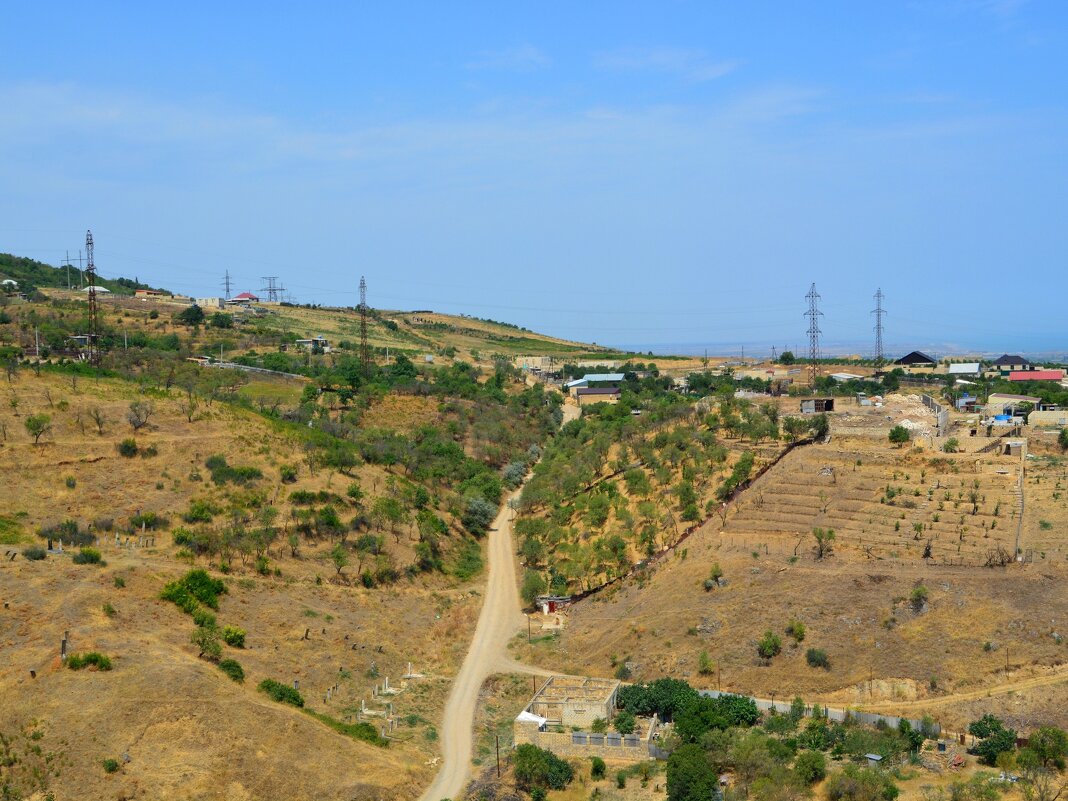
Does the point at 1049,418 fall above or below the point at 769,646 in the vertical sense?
above

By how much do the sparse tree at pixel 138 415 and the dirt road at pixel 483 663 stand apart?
18840 millimetres

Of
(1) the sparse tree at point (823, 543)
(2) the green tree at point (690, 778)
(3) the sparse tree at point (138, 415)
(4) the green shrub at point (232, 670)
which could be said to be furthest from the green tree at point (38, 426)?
(1) the sparse tree at point (823, 543)

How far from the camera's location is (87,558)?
138 ft

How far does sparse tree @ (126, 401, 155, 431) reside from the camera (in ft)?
184

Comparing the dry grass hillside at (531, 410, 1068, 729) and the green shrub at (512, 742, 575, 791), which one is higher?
the dry grass hillside at (531, 410, 1068, 729)

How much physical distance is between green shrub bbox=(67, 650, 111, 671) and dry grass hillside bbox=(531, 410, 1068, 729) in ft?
53.7

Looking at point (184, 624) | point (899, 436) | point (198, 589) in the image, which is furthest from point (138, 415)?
point (899, 436)

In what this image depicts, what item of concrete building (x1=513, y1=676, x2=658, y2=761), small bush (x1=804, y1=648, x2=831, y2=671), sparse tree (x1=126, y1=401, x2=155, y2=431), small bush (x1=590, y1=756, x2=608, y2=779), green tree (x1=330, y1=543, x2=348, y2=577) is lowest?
small bush (x1=590, y1=756, x2=608, y2=779)

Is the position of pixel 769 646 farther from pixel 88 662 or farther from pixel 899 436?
pixel 88 662

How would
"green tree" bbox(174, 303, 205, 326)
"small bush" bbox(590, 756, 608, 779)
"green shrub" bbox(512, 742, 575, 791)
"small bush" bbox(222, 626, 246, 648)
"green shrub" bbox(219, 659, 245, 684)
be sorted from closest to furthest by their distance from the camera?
"green shrub" bbox(512, 742, 575, 791), "small bush" bbox(590, 756, 608, 779), "green shrub" bbox(219, 659, 245, 684), "small bush" bbox(222, 626, 246, 648), "green tree" bbox(174, 303, 205, 326)

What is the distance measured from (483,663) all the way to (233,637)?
9684 mm

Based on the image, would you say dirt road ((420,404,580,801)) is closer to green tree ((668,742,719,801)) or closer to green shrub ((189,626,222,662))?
green tree ((668,742,719,801))

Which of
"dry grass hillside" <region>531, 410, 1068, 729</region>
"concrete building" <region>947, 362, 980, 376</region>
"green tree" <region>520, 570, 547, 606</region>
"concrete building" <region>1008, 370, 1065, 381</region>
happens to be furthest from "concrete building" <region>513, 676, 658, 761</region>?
"concrete building" <region>947, 362, 980, 376</region>

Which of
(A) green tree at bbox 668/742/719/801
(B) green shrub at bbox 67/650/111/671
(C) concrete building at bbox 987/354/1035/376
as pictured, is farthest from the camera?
(C) concrete building at bbox 987/354/1035/376
